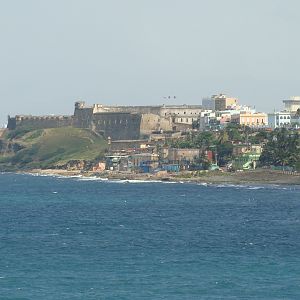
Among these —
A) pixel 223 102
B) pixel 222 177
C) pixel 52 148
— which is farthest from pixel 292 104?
pixel 222 177

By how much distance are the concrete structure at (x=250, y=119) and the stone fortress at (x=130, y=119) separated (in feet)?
39.7

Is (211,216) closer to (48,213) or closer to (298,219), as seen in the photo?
(298,219)

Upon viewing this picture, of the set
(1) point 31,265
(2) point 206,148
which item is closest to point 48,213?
(1) point 31,265

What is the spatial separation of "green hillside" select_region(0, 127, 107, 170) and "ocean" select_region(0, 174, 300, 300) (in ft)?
250

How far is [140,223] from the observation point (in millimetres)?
68250

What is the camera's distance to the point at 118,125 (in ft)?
570

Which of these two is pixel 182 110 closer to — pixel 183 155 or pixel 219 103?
pixel 219 103

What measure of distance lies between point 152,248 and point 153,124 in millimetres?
118274

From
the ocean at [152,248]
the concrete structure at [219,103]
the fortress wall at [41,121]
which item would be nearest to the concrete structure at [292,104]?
the concrete structure at [219,103]

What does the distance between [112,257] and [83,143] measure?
4930 inches

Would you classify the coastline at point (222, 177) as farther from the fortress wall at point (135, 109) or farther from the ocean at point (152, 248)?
the fortress wall at point (135, 109)

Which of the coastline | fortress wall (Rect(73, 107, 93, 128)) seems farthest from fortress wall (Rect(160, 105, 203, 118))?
the coastline

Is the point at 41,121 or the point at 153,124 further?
the point at 41,121

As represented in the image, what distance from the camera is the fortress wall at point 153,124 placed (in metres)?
171
